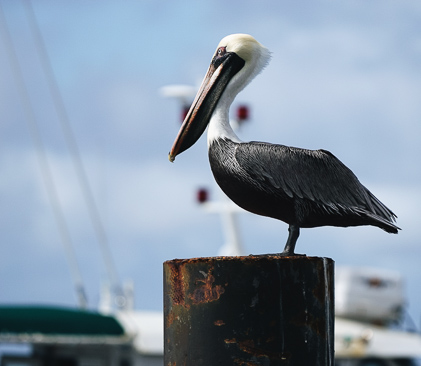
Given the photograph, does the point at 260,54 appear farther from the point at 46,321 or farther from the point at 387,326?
the point at 387,326

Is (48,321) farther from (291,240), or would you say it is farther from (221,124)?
(291,240)

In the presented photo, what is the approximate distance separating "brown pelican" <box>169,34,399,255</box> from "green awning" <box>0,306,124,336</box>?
1062cm

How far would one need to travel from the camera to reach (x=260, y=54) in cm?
542

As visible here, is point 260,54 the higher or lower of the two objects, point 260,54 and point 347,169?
the higher

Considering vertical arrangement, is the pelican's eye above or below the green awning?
above

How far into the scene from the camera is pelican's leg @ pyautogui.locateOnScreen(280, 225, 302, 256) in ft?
15.3

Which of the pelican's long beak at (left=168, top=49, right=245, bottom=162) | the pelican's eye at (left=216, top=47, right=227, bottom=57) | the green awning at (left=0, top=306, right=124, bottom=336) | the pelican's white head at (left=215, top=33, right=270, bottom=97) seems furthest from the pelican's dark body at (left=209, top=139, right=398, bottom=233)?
the green awning at (left=0, top=306, right=124, bottom=336)

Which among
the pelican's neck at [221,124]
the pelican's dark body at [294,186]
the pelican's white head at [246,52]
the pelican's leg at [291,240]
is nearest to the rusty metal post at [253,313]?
the pelican's leg at [291,240]

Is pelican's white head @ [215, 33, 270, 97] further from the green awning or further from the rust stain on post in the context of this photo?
the green awning

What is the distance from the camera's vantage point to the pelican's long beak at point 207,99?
16.9 feet

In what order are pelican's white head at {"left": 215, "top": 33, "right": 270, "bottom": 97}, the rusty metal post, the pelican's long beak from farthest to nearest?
pelican's white head at {"left": 215, "top": 33, "right": 270, "bottom": 97}, the pelican's long beak, the rusty metal post

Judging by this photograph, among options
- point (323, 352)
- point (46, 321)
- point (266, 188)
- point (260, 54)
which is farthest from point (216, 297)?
point (46, 321)

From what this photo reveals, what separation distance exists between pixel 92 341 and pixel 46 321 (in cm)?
85

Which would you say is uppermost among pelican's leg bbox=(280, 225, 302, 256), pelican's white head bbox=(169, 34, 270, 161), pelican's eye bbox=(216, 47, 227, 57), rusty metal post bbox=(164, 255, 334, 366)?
pelican's eye bbox=(216, 47, 227, 57)
